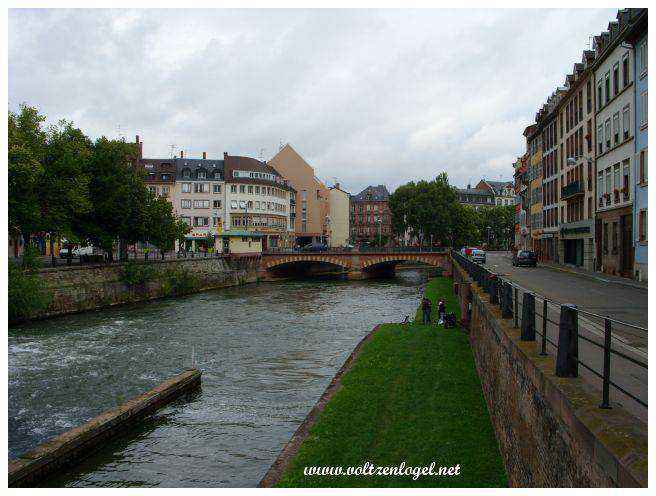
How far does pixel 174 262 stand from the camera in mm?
62875

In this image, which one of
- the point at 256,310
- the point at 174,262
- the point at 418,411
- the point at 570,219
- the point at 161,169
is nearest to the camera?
the point at 418,411

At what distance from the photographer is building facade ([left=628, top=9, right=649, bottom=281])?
35.0 meters

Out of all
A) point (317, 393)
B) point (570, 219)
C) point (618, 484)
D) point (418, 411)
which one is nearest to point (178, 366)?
point (317, 393)

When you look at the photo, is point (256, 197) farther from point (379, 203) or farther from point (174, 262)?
point (379, 203)

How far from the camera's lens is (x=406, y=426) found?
1540cm

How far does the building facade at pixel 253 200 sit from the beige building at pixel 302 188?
10165 mm

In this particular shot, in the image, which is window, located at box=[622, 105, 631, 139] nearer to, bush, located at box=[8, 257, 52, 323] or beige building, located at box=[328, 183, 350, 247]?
bush, located at box=[8, 257, 52, 323]

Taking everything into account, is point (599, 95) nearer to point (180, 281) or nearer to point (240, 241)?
point (180, 281)

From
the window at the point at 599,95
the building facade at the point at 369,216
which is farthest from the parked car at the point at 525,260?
the building facade at the point at 369,216

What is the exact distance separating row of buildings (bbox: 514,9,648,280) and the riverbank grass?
20.9m

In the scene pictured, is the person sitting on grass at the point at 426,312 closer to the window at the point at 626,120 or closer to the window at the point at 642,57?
the window at the point at 626,120

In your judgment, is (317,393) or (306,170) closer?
(317,393)

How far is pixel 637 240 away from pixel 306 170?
89872mm

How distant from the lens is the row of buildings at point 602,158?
3634 cm
